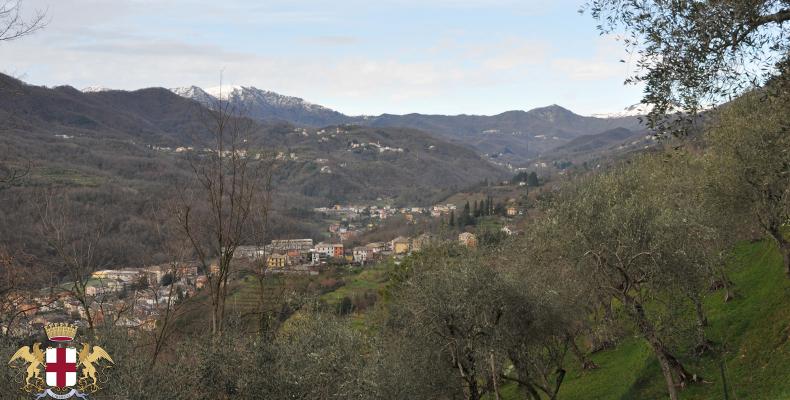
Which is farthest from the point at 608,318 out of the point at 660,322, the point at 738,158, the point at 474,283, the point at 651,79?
the point at 651,79

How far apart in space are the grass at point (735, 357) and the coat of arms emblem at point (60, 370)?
15.4m

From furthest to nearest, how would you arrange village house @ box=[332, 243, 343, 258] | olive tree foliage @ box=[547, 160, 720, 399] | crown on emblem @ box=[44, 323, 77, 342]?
1. village house @ box=[332, 243, 343, 258]
2. olive tree foliage @ box=[547, 160, 720, 399]
3. crown on emblem @ box=[44, 323, 77, 342]

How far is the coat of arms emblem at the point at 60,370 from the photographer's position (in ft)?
29.6

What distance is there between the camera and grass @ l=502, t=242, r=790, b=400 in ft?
55.0

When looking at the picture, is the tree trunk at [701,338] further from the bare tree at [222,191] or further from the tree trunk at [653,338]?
the bare tree at [222,191]

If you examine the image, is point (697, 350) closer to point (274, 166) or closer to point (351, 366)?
point (351, 366)

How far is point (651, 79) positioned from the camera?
1061cm

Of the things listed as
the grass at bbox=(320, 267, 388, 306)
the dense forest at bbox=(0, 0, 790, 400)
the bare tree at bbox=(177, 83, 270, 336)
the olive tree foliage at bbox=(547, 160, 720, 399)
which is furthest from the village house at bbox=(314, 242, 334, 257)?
the bare tree at bbox=(177, 83, 270, 336)

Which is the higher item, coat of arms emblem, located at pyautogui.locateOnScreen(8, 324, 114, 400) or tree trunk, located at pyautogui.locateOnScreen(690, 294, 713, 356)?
coat of arms emblem, located at pyautogui.locateOnScreen(8, 324, 114, 400)

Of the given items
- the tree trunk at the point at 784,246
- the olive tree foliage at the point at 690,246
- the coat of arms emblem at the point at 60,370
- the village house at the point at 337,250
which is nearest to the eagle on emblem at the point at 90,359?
the coat of arms emblem at the point at 60,370

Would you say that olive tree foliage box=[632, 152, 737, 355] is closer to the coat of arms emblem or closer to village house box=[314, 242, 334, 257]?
the coat of arms emblem

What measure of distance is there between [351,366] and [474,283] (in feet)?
22.6

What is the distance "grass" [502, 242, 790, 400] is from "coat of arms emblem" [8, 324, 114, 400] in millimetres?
15380

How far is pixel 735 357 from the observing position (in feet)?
61.9
